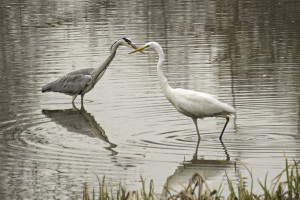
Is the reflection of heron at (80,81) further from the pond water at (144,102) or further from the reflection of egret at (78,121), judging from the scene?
the reflection of egret at (78,121)

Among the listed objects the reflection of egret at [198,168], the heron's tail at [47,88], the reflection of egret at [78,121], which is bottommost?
the reflection of egret at [78,121]

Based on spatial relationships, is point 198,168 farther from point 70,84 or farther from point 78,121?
point 70,84

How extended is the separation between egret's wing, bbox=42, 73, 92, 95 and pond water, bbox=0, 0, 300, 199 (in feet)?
0.90

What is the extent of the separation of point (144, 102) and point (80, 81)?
144 centimetres

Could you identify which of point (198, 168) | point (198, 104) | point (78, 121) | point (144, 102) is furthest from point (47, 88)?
point (198, 168)

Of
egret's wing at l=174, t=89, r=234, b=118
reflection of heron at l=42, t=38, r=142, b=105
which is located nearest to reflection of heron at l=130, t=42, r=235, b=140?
egret's wing at l=174, t=89, r=234, b=118

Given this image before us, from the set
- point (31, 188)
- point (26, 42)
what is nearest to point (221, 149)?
point (31, 188)

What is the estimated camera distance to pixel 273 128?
1122cm

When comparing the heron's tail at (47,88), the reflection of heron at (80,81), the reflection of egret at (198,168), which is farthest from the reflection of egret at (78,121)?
the reflection of egret at (198,168)

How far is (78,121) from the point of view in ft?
41.1

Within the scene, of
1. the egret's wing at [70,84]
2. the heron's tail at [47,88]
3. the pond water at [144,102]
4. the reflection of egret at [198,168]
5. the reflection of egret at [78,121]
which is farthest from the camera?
the heron's tail at [47,88]

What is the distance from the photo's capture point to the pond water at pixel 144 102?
9.27 meters

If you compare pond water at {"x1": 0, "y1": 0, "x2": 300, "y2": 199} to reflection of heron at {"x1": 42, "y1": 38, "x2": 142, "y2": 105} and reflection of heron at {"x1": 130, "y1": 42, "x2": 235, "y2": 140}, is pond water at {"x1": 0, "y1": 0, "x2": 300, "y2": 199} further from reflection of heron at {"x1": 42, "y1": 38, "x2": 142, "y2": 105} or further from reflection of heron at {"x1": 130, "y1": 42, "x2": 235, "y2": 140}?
reflection of heron at {"x1": 130, "y1": 42, "x2": 235, "y2": 140}

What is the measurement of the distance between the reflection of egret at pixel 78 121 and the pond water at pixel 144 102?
2cm
